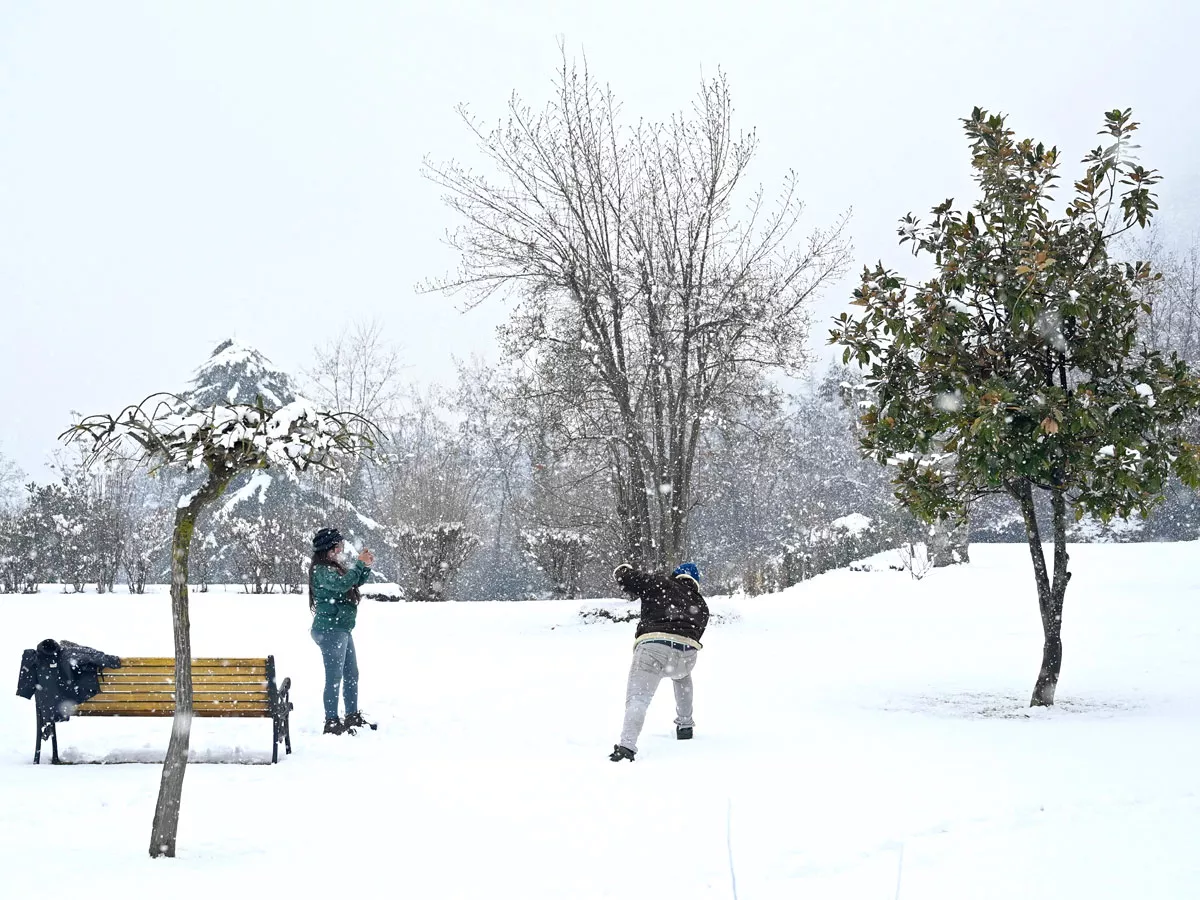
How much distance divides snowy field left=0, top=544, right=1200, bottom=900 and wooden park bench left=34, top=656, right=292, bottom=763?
0.30 meters

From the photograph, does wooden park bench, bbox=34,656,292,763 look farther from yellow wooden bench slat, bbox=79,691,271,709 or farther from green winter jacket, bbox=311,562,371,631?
green winter jacket, bbox=311,562,371,631

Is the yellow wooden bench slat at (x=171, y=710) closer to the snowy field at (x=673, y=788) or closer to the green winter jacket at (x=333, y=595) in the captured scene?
the snowy field at (x=673, y=788)

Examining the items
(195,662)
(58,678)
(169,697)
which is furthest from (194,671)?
(58,678)

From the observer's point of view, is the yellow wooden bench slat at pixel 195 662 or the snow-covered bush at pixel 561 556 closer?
the yellow wooden bench slat at pixel 195 662

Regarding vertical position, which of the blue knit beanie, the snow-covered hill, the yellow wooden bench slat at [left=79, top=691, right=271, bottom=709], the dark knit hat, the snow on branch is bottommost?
the yellow wooden bench slat at [left=79, top=691, right=271, bottom=709]

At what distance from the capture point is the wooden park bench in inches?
263

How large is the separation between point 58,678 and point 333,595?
6.59 feet

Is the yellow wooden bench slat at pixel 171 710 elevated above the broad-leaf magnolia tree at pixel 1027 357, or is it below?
below

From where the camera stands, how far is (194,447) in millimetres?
4207

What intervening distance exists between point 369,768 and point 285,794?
→ 2.95 feet

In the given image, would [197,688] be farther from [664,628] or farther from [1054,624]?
[1054,624]

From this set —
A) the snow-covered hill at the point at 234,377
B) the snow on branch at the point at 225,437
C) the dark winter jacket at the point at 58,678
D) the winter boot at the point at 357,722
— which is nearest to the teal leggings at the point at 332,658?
the winter boot at the point at 357,722

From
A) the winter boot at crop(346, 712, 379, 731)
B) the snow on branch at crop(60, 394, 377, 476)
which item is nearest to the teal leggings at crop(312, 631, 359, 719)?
the winter boot at crop(346, 712, 379, 731)

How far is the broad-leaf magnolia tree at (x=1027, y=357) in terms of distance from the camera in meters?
7.44
